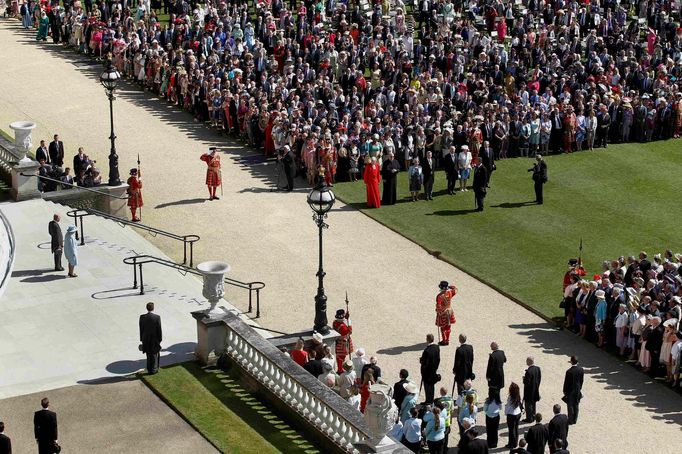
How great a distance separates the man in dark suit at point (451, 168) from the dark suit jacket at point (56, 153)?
11.7 m

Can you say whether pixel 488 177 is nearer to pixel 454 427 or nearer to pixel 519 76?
pixel 519 76

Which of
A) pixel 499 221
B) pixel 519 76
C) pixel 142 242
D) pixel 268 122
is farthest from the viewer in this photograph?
pixel 519 76

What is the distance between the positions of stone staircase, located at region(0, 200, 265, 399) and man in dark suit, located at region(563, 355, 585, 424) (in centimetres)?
794

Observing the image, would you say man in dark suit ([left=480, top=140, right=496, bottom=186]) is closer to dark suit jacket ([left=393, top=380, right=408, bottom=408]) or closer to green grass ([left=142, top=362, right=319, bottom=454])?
green grass ([left=142, top=362, right=319, bottom=454])

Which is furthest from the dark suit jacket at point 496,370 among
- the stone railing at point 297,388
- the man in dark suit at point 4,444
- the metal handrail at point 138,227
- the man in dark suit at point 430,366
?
the metal handrail at point 138,227

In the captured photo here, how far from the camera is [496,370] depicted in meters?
31.3

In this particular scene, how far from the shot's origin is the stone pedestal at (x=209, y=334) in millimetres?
31781

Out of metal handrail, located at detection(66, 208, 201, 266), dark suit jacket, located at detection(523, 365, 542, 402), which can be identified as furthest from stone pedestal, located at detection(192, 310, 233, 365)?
metal handrail, located at detection(66, 208, 201, 266)

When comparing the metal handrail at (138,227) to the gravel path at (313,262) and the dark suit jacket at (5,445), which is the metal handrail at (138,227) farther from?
the dark suit jacket at (5,445)

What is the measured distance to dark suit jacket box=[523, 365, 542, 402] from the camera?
3086 cm

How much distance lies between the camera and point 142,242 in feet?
135

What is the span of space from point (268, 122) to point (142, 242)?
10.2 metres

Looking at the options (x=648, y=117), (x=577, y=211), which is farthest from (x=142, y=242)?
(x=648, y=117)

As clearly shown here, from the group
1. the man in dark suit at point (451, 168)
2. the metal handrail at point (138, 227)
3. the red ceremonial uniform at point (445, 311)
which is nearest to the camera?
the red ceremonial uniform at point (445, 311)
